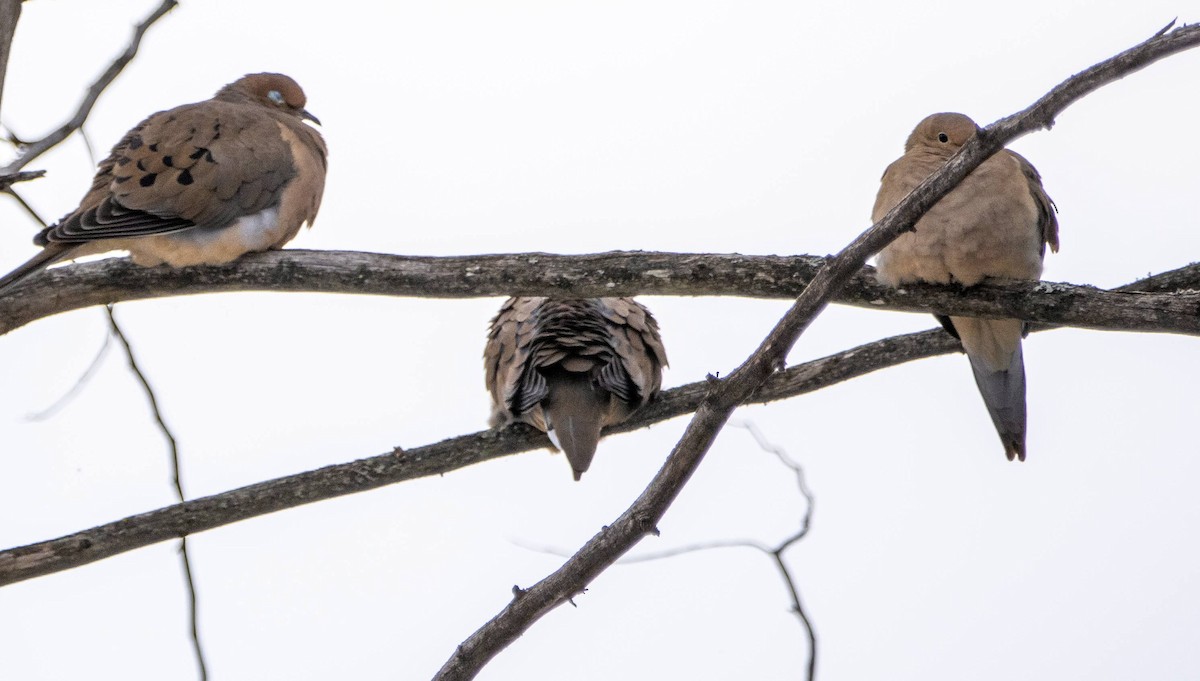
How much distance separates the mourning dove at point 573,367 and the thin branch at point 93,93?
4.11ft

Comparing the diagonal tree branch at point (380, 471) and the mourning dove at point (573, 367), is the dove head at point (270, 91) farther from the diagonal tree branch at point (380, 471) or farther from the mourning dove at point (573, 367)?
the diagonal tree branch at point (380, 471)

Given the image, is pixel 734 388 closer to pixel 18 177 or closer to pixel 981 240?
pixel 981 240

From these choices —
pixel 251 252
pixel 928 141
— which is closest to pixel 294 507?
pixel 251 252

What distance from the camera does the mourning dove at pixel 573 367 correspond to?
3.25 m

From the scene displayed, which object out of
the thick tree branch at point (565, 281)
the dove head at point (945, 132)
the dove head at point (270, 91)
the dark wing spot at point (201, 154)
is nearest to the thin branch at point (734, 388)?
the thick tree branch at point (565, 281)

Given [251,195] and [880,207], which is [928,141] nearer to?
[880,207]

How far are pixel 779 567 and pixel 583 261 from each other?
827 mm

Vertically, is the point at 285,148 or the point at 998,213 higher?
the point at 285,148

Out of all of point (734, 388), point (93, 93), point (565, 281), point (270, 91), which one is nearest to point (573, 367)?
point (565, 281)

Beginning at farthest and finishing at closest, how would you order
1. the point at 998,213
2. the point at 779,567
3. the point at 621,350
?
1. the point at 621,350
2. the point at 998,213
3. the point at 779,567

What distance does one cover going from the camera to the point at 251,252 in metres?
3.14

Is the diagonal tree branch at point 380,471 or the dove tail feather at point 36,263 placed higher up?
the dove tail feather at point 36,263

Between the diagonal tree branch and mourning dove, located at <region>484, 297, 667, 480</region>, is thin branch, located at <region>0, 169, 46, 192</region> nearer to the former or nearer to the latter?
the diagonal tree branch

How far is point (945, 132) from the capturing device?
343 cm
